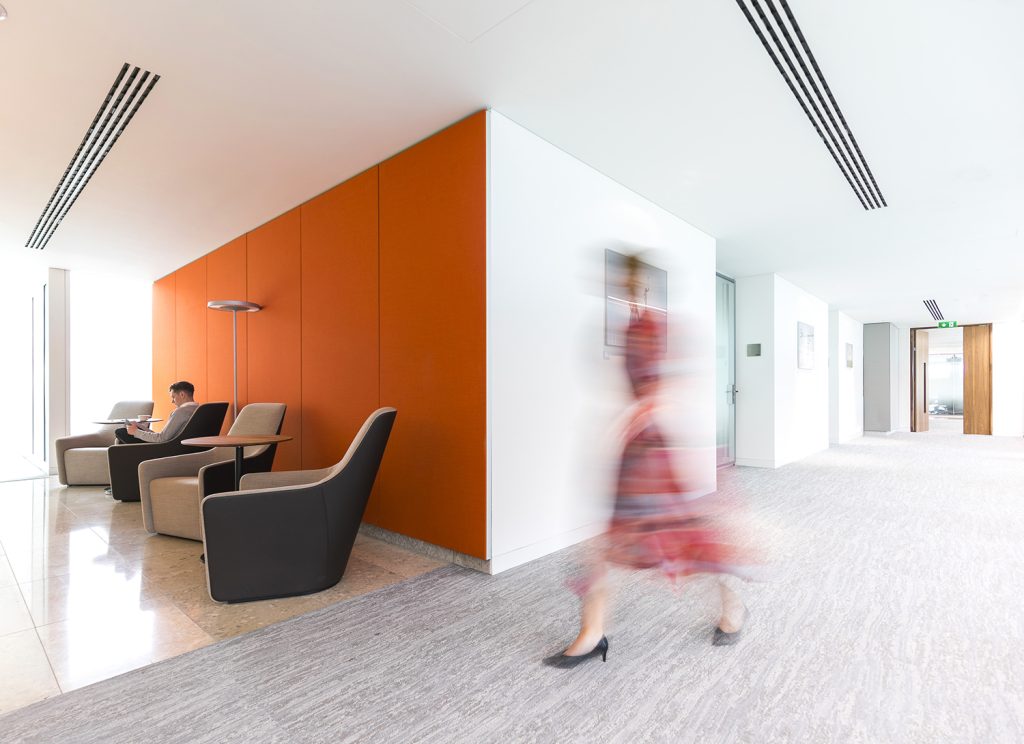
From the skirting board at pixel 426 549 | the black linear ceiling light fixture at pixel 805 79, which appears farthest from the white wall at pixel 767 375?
the skirting board at pixel 426 549

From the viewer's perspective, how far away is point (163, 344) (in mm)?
7879

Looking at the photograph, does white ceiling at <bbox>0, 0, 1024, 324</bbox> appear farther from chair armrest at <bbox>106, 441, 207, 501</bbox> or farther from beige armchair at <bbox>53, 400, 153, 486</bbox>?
beige armchair at <bbox>53, 400, 153, 486</bbox>

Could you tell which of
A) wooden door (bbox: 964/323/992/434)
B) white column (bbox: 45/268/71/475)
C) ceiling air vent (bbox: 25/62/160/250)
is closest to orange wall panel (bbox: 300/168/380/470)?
ceiling air vent (bbox: 25/62/160/250)

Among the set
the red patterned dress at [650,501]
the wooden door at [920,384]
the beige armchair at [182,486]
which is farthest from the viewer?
the wooden door at [920,384]

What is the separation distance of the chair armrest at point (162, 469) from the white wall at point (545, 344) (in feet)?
7.74

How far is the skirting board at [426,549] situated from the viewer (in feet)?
10.8

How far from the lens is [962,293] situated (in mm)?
9250

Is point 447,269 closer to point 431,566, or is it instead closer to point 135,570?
point 431,566

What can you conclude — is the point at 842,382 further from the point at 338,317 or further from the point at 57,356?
the point at 57,356

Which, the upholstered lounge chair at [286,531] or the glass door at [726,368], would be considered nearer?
the upholstered lounge chair at [286,531]

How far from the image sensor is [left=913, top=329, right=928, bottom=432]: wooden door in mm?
14391

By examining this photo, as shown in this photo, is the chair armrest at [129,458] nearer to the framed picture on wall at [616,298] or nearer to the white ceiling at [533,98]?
the white ceiling at [533,98]

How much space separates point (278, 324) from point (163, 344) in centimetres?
405

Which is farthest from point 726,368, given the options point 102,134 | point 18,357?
point 18,357
